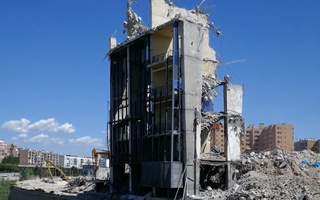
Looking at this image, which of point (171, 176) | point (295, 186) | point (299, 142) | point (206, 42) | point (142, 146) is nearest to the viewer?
point (295, 186)

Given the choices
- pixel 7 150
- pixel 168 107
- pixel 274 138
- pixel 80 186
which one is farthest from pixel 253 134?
pixel 7 150

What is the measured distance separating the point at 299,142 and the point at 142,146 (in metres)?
34.3

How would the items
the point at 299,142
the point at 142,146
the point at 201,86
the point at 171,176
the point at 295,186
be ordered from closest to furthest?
1. the point at 295,186
2. the point at 171,176
3. the point at 201,86
4. the point at 142,146
5. the point at 299,142

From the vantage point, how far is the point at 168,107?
29.6m

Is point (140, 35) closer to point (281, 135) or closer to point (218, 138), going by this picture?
point (218, 138)

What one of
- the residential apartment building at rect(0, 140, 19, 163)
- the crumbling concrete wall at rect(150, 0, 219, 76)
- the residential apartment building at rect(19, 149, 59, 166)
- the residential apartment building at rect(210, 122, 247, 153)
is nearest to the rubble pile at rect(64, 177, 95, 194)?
the residential apartment building at rect(210, 122, 247, 153)

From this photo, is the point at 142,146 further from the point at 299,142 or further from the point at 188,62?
the point at 299,142

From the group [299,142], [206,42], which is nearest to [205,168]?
[206,42]

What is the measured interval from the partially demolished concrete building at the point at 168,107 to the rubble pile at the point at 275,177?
3.80 feet

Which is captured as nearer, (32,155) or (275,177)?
(275,177)

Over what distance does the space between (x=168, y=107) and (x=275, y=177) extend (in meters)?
8.51

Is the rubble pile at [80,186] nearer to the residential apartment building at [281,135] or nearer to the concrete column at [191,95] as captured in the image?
the concrete column at [191,95]

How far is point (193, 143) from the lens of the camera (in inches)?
1088

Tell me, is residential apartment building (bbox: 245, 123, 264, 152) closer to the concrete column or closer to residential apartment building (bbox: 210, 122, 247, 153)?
residential apartment building (bbox: 210, 122, 247, 153)
